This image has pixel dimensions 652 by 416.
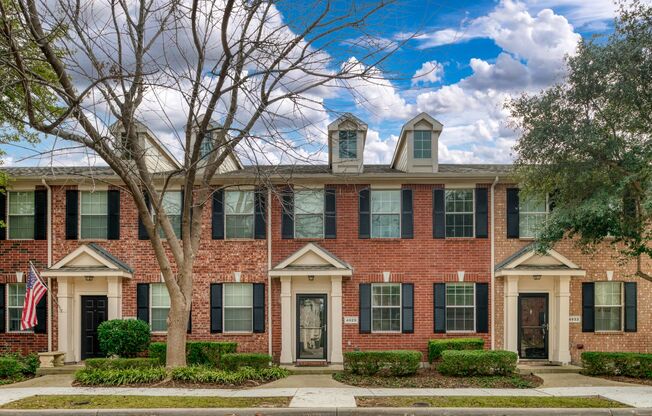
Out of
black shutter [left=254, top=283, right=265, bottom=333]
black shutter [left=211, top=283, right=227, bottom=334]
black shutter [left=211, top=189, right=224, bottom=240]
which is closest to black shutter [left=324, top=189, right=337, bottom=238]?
black shutter [left=254, top=283, right=265, bottom=333]

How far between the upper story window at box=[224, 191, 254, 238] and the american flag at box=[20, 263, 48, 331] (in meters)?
5.31

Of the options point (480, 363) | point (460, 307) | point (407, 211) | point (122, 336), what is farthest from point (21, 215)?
point (480, 363)

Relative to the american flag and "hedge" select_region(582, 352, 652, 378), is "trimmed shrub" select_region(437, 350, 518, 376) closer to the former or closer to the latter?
"hedge" select_region(582, 352, 652, 378)

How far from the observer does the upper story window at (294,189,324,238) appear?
17.3 metres

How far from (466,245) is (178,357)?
8863 millimetres

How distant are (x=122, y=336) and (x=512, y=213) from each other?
1170 cm

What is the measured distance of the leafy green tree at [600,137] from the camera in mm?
12633

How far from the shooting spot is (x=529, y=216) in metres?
17.3

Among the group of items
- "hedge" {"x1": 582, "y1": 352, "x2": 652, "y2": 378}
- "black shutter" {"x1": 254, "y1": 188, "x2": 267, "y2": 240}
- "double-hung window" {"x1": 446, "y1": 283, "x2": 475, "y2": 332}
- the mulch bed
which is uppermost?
"black shutter" {"x1": 254, "y1": 188, "x2": 267, "y2": 240}

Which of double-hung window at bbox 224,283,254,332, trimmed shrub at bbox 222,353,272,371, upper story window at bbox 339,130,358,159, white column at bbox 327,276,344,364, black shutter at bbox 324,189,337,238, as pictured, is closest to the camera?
trimmed shrub at bbox 222,353,272,371

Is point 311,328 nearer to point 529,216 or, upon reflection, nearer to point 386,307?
point 386,307

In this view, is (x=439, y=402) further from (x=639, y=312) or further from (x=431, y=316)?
(x=639, y=312)

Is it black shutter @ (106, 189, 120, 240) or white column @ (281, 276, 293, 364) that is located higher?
black shutter @ (106, 189, 120, 240)

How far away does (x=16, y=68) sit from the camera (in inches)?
396
